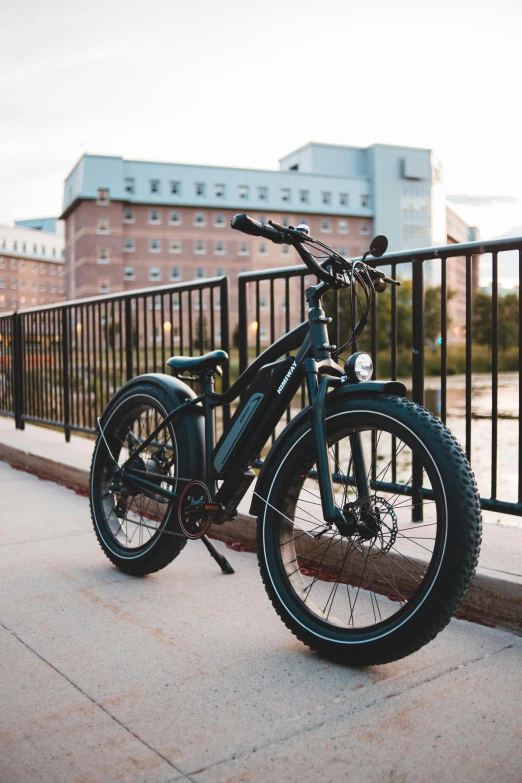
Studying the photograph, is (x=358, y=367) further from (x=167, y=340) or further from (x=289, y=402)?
(x=167, y=340)

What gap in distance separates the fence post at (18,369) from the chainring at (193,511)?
571 cm

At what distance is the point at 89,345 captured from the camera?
22.7 feet

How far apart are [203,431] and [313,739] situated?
1655mm

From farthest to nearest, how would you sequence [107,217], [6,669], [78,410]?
[107,217] < [78,410] < [6,669]

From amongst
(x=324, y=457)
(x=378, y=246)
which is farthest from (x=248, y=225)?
(x=324, y=457)

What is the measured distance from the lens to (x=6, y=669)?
2.48 m

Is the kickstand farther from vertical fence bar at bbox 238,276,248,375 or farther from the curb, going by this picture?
vertical fence bar at bbox 238,276,248,375

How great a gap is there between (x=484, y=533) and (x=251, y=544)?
125 centimetres

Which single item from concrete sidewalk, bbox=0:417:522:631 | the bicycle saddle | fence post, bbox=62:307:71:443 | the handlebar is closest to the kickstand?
concrete sidewalk, bbox=0:417:522:631

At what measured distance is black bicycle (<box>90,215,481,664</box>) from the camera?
2318 mm

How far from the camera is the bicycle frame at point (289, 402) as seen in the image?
2.61m

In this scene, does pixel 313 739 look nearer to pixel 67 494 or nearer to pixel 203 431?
pixel 203 431

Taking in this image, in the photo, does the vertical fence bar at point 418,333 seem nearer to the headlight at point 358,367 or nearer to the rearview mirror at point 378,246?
the rearview mirror at point 378,246

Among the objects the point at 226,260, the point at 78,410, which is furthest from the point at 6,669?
the point at 226,260
